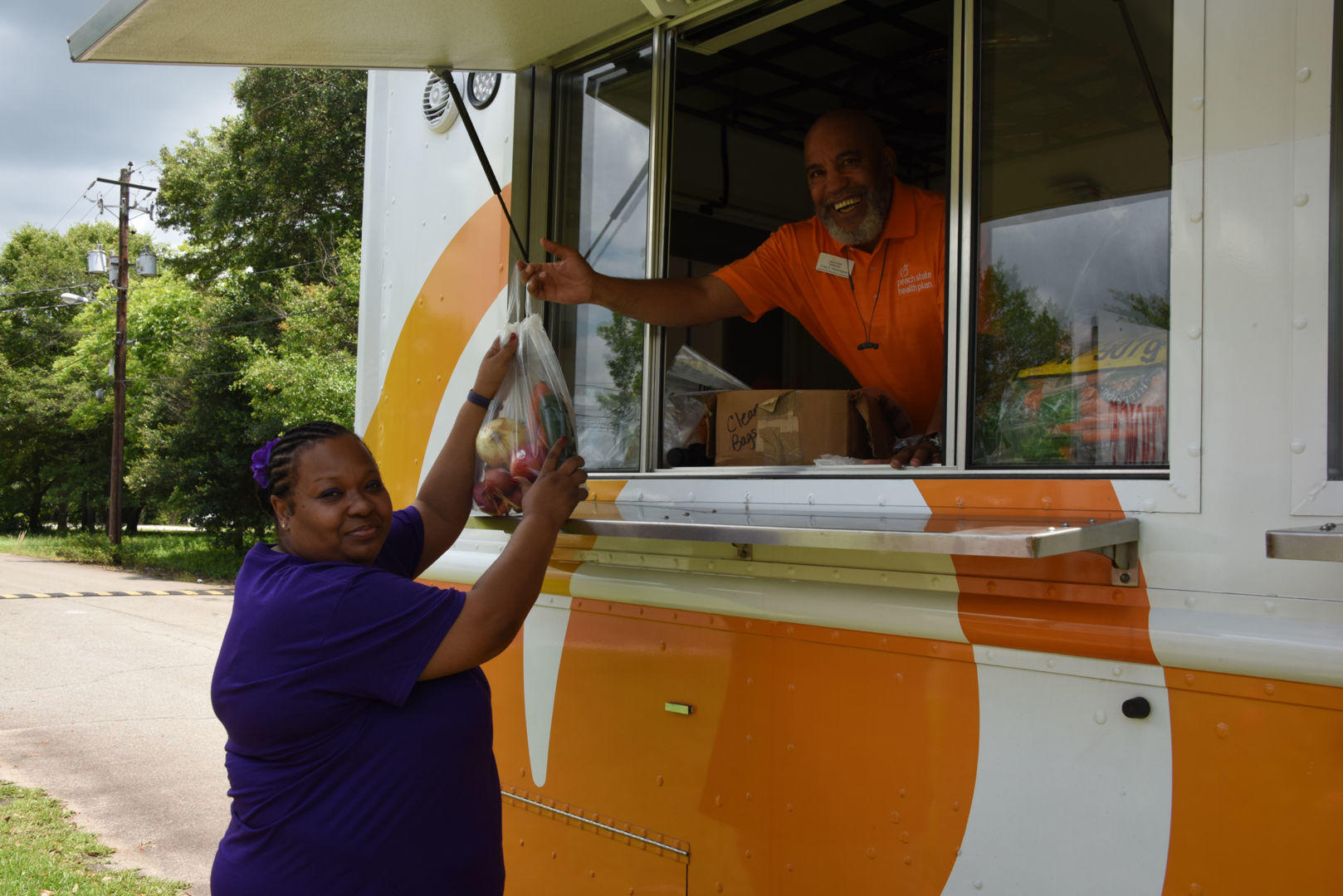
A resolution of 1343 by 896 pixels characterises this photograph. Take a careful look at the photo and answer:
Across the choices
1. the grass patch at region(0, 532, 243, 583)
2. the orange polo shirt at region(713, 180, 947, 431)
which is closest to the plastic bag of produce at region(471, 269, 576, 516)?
the orange polo shirt at region(713, 180, 947, 431)

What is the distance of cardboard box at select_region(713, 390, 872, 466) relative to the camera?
8.36 feet

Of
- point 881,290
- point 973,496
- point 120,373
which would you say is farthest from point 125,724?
point 120,373

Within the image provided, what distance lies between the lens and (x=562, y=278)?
282 cm

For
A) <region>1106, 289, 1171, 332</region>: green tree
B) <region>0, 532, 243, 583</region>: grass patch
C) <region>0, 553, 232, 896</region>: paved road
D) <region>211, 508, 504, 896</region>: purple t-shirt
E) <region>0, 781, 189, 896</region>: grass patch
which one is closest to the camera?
<region>1106, 289, 1171, 332</region>: green tree

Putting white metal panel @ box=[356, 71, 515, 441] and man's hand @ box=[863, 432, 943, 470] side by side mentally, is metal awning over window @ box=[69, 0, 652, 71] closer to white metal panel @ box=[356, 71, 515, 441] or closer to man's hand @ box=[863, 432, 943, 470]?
white metal panel @ box=[356, 71, 515, 441]

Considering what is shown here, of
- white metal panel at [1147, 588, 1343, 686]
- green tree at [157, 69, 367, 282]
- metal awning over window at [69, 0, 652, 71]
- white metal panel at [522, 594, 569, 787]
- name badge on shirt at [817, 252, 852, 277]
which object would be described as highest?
green tree at [157, 69, 367, 282]

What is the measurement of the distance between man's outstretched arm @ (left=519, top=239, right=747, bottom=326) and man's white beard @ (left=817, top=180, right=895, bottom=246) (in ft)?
1.44

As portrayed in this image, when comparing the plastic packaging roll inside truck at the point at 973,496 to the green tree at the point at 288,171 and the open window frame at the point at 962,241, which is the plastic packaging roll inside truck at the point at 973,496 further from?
the green tree at the point at 288,171

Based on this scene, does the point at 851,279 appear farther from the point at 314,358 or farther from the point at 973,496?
the point at 314,358

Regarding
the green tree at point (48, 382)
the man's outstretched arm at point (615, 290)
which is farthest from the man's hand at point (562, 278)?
the green tree at point (48, 382)

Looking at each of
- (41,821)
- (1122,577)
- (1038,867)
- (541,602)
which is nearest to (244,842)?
(541,602)

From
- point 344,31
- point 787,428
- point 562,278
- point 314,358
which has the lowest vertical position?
point 787,428

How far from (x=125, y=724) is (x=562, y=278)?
21.1 feet

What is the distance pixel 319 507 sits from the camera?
2070 mm
